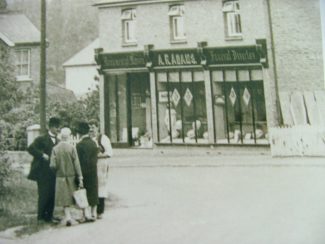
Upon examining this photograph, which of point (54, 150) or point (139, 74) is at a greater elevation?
point (139, 74)

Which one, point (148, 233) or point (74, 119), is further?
point (74, 119)

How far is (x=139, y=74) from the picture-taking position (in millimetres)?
3225

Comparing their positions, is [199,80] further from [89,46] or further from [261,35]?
[89,46]

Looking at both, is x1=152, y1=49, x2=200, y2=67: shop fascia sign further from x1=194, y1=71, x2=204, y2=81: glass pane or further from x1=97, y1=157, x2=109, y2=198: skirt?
x1=97, y1=157, x2=109, y2=198: skirt

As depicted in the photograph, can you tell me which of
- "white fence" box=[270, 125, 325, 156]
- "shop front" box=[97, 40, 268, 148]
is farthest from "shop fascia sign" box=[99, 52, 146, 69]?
"white fence" box=[270, 125, 325, 156]

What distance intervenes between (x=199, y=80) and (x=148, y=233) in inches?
57.3

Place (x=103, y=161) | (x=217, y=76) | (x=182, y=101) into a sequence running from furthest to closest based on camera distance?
(x=217, y=76), (x=182, y=101), (x=103, y=161)

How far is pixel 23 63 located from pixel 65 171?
77 cm

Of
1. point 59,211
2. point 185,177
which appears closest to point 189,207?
point 185,177

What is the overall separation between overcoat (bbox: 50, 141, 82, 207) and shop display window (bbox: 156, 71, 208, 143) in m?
0.60

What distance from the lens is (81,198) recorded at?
247 centimetres

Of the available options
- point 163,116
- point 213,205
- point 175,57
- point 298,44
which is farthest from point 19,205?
point 298,44

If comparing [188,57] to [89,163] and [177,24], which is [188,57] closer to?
[177,24]

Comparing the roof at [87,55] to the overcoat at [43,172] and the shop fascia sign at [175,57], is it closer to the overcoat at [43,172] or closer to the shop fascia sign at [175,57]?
the shop fascia sign at [175,57]
